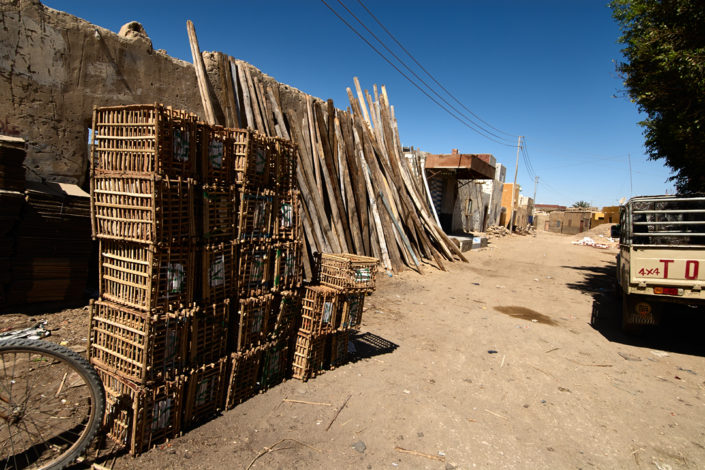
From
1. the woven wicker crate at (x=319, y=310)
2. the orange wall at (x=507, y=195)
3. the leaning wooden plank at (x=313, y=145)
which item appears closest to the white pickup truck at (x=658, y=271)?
the woven wicker crate at (x=319, y=310)

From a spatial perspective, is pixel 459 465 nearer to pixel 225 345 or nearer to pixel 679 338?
pixel 225 345

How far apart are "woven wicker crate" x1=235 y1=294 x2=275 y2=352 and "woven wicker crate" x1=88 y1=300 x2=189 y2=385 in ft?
1.68

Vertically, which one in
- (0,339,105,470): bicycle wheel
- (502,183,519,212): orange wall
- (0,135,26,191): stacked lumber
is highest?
(502,183,519,212): orange wall

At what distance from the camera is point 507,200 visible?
110 feet

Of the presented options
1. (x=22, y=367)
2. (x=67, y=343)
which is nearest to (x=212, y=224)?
(x=22, y=367)

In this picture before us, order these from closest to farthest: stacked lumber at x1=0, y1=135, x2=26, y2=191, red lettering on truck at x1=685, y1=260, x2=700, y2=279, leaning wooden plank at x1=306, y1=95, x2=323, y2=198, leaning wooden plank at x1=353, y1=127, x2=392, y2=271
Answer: stacked lumber at x1=0, y1=135, x2=26, y2=191
red lettering on truck at x1=685, y1=260, x2=700, y2=279
leaning wooden plank at x1=306, y1=95, x2=323, y2=198
leaning wooden plank at x1=353, y1=127, x2=392, y2=271

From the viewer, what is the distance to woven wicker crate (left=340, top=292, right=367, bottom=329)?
409 centimetres

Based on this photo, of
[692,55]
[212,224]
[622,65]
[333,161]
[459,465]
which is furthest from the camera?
[622,65]

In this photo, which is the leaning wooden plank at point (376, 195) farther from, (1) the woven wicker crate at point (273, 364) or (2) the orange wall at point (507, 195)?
(2) the orange wall at point (507, 195)

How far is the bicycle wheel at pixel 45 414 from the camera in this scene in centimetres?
224

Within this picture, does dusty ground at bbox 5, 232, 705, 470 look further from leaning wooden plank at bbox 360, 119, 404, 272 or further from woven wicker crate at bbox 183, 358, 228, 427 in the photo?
leaning wooden plank at bbox 360, 119, 404, 272

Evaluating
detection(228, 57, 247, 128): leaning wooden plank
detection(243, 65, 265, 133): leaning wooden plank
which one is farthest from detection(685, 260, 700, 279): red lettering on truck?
detection(228, 57, 247, 128): leaning wooden plank

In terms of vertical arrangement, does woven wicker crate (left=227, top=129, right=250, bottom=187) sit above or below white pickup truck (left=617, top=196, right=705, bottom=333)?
above

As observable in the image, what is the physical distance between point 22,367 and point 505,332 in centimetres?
608
